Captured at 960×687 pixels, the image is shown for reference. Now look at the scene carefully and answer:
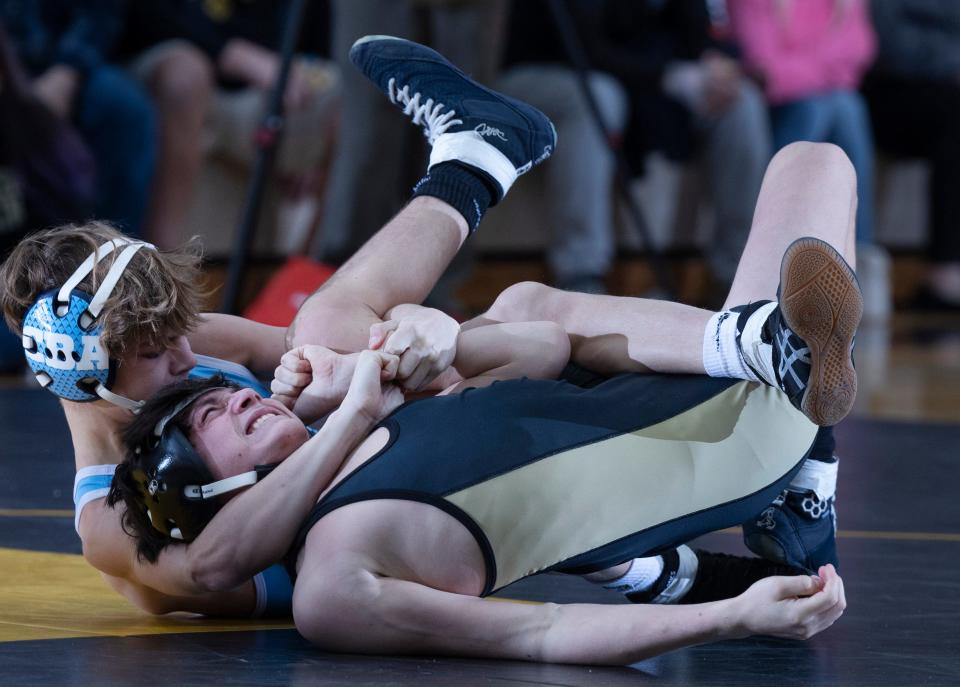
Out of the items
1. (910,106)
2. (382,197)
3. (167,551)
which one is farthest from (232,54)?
(167,551)

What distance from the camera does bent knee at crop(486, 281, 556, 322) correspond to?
2.48 m

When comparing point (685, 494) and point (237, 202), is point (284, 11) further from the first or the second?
point (685, 494)

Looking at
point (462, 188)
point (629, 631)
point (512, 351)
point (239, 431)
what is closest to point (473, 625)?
point (629, 631)

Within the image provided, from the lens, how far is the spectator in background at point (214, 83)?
19.0 feet

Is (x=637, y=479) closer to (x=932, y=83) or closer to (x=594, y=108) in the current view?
(x=594, y=108)

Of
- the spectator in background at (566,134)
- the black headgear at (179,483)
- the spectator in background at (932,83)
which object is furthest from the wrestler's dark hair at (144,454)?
the spectator in background at (932,83)

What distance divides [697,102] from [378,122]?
2090mm

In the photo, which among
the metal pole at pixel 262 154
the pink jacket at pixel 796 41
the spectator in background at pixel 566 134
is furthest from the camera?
the pink jacket at pixel 796 41

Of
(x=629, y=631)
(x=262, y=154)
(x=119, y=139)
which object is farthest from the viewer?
(x=119, y=139)

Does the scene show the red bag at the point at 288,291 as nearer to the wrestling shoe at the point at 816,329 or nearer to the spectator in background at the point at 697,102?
the spectator in background at the point at 697,102

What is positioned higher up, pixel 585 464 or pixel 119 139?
pixel 585 464

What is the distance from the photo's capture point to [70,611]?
2.24 metres

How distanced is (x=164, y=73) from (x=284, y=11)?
0.64 meters

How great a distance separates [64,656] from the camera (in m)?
1.93
